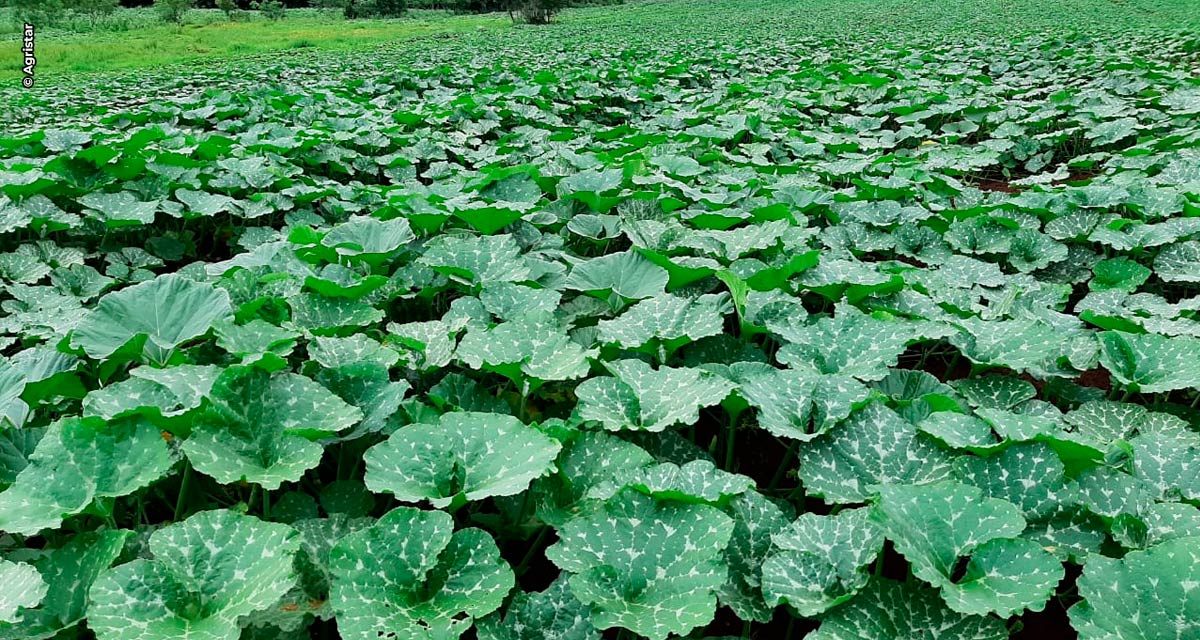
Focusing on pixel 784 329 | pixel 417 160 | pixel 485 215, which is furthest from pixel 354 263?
pixel 417 160

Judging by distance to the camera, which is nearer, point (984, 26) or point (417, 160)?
point (417, 160)

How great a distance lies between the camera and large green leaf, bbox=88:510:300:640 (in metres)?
1.27

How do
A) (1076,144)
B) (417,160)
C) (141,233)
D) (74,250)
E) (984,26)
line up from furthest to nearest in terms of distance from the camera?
(984,26), (1076,144), (417,160), (141,233), (74,250)

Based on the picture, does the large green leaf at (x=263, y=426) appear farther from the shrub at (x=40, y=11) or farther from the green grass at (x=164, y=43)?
the shrub at (x=40, y=11)

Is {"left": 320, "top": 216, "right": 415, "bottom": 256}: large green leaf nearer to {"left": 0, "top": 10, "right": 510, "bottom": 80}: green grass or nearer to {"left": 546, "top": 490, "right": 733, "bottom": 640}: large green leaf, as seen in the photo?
{"left": 546, "top": 490, "right": 733, "bottom": 640}: large green leaf

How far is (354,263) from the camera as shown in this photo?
295 centimetres

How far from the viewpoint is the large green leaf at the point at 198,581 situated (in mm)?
1266

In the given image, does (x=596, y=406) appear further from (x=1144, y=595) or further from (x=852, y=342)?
(x=1144, y=595)

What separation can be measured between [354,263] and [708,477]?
190cm

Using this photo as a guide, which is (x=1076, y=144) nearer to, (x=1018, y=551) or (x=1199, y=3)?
(x=1018, y=551)

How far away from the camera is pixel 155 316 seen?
7.32 feet

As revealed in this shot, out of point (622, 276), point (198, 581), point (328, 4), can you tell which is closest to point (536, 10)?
point (328, 4)

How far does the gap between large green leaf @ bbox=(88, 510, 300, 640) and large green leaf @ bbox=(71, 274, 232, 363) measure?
0.93 m

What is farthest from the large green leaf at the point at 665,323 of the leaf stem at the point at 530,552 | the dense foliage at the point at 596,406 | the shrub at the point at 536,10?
the shrub at the point at 536,10
